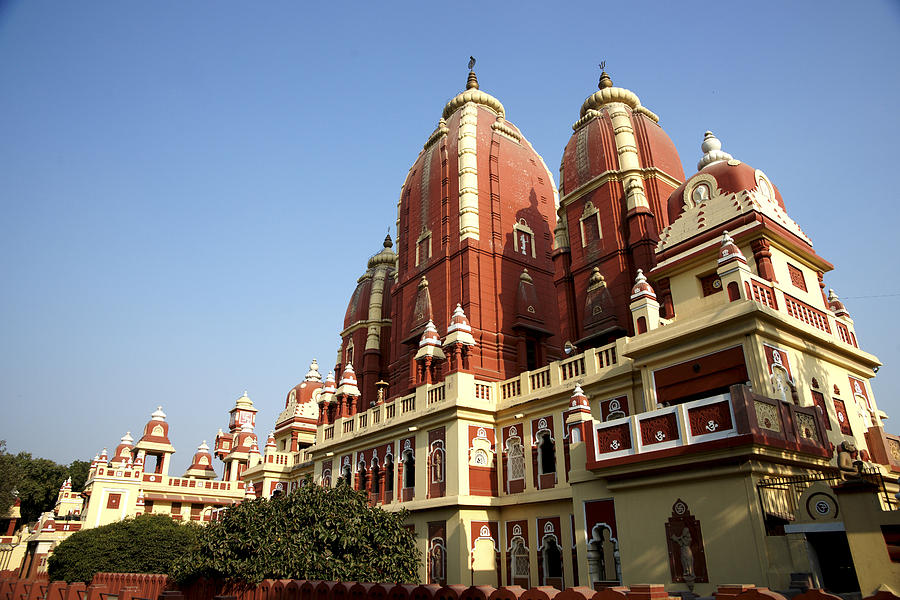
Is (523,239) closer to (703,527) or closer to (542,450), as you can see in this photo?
(542,450)

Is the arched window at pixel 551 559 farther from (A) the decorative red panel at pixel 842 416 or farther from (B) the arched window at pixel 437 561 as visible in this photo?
(A) the decorative red panel at pixel 842 416

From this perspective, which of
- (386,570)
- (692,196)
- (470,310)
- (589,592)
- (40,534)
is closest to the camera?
(589,592)

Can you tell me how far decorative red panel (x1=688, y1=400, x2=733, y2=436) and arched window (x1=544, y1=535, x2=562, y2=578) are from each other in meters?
6.68

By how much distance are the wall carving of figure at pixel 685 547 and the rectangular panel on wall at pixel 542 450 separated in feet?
19.6

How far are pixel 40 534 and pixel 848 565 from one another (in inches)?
1534

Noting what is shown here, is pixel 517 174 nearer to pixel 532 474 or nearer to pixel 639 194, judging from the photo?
pixel 639 194

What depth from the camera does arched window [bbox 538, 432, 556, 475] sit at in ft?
54.9

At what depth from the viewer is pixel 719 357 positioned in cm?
1199

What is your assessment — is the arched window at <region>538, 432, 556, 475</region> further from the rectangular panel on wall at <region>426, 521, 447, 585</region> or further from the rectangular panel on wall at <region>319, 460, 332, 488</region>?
the rectangular panel on wall at <region>319, 460, 332, 488</region>

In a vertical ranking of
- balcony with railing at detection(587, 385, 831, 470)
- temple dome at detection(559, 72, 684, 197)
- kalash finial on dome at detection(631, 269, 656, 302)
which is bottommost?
balcony with railing at detection(587, 385, 831, 470)

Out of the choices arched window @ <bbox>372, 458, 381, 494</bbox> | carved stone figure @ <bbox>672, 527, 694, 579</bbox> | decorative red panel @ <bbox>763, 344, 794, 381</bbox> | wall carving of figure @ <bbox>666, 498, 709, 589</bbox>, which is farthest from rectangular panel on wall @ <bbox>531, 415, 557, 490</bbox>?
decorative red panel @ <bbox>763, 344, 794, 381</bbox>

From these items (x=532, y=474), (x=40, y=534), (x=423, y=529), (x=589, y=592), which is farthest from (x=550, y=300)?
(x=40, y=534)

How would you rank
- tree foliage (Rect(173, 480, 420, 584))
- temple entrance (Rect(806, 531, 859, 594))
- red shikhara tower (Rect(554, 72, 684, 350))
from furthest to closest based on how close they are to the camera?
red shikhara tower (Rect(554, 72, 684, 350)) < tree foliage (Rect(173, 480, 420, 584)) < temple entrance (Rect(806, 531, 859, 594))

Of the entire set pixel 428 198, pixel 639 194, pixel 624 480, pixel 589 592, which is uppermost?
pixel 428 198
